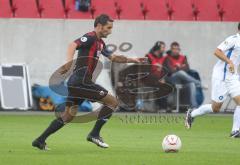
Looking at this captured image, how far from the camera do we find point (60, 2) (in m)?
24.5

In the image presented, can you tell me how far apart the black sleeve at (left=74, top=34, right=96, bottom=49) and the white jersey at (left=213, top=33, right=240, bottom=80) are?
12.6 ft

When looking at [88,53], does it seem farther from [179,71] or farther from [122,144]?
[179,71]

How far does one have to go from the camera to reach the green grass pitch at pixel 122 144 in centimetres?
1097

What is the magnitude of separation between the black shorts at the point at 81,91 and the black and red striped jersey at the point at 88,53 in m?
0.13

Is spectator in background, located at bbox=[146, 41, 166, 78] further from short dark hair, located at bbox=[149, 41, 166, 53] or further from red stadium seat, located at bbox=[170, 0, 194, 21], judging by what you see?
red stadium seat, located at bbox=[170, 0, 194, 21]

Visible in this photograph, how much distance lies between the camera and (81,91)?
12539mm

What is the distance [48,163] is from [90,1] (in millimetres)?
14682

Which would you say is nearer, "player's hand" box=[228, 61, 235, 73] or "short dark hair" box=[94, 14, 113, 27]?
"short dark hair" box=[94, 14, 113, 27]

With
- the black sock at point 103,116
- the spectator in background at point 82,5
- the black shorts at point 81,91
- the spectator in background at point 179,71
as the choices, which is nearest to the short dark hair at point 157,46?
the spectator in background at point 179,71

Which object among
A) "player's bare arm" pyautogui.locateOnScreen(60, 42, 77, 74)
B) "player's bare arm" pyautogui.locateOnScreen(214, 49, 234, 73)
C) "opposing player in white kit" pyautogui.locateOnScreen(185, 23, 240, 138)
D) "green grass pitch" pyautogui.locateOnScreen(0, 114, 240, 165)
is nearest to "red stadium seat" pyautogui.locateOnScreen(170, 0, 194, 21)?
"green grass pitch" pyautogui.locateOnScreen(0, 114, 240, 165)

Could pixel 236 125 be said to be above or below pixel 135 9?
below

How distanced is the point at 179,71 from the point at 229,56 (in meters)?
7.79

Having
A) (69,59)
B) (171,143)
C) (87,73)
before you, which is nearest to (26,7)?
(87,73)

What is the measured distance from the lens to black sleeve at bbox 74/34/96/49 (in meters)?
12.3
